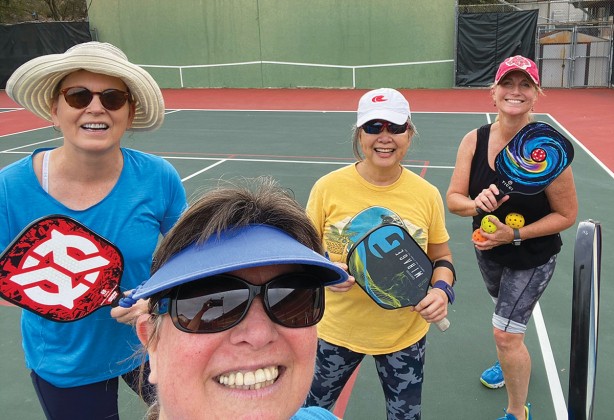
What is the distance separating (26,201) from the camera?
7.43 feet

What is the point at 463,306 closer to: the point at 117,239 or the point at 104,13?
the point at 117,239

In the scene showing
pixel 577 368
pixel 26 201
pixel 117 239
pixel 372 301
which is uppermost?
pixel 26 201

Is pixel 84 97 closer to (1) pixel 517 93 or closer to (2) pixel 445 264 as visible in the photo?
(2) pixel 445 264

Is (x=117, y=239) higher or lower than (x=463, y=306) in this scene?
higher

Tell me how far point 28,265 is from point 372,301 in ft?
5.18

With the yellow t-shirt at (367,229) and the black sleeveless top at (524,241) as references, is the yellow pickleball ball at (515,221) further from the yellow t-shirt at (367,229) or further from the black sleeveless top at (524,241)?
the yellow t-shirt at (367,229)

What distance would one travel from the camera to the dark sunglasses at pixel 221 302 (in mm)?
1189

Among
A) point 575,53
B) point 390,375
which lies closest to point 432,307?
point 390,375

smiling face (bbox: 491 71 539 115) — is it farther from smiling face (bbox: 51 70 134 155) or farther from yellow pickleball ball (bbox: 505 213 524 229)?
smiling face (bbox: 51 70 134 155)

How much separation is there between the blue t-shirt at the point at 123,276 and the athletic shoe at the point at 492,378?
2549 mm

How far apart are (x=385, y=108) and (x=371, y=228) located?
630 millimetres

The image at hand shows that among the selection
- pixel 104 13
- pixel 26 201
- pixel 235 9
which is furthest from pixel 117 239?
pixel 104 13

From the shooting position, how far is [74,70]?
94.3 inches

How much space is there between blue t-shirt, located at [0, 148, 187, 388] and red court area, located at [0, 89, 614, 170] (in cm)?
1150
